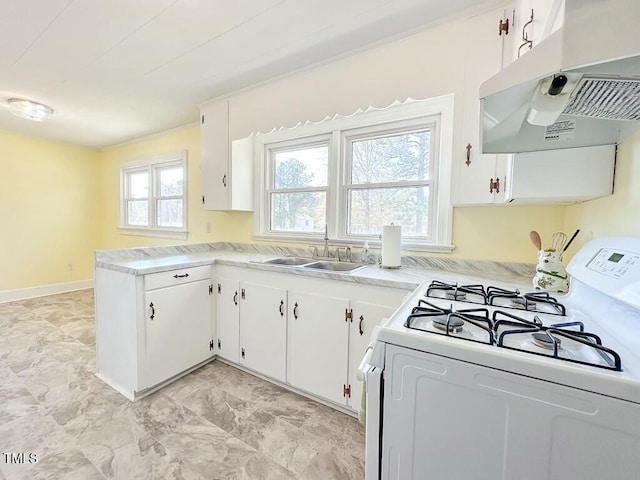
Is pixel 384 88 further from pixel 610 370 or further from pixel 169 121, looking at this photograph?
pixel 169 121

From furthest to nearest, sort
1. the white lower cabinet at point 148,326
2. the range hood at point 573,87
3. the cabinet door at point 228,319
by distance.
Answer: the cabinet door at point 228,319 → the white lower cabinet at point 148,326 → the range hood at point 573,87

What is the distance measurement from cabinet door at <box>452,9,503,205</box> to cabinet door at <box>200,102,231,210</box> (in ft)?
6.57

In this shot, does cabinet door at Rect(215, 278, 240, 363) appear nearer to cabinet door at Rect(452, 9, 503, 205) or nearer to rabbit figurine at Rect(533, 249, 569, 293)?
cabinet door at Rect(452, 9, 503, 205)

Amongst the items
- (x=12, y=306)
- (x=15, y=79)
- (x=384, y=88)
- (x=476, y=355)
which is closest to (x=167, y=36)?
(x=384, y=88)

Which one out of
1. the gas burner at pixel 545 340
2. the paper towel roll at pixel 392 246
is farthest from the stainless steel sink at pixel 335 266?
the gas burner at pixel 545 340

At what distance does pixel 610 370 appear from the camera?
0.62 m

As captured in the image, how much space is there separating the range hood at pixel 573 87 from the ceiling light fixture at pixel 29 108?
4.01 meters

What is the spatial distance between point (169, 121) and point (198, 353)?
2.77 metres

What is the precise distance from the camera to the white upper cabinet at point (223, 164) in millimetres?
2727

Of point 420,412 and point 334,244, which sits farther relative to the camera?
point 334,244

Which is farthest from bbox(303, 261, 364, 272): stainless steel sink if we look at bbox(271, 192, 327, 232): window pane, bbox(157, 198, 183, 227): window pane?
bbox(157, 198, 183, 227): window pane

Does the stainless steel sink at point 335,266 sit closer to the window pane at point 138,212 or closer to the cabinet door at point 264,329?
Answer: the cabinet door at point 264,329

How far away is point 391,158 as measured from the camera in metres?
2.33

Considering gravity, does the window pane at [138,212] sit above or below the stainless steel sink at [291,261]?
above
